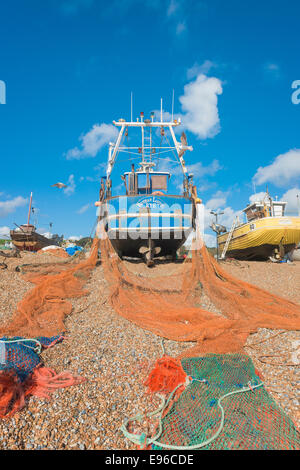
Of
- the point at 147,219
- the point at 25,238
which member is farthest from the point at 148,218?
the point at 25,238

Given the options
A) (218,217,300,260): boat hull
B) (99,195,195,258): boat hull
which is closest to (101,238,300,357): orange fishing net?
(99,195,195,258): boat hull

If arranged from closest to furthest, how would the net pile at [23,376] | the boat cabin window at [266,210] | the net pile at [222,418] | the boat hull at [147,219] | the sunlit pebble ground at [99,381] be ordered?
the net pile at [222,418], the sunlit pebble ground at [99,381], the net pile at [23,376], the boat hull at [147,219], the boat cabin window at [266,210]

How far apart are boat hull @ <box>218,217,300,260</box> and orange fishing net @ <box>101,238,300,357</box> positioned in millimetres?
5436

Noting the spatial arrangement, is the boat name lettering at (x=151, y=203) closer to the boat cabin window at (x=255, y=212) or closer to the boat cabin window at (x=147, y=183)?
the boat cabin window at (x=147, y=183)

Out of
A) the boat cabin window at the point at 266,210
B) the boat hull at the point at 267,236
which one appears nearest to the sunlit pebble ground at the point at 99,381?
the boat hull at the point at 267,236

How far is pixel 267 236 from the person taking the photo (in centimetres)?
1183

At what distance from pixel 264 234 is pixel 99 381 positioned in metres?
10.9

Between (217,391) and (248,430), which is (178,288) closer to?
(217,391)

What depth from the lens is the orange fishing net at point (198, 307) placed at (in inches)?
162

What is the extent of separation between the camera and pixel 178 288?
21.9 ft

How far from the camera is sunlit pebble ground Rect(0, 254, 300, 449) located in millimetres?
2102

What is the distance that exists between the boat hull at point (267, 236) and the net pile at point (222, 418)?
9861 mm

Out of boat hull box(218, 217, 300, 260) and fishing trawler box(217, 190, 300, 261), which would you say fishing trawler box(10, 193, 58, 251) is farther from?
boat hull box(218, 217, 300, 260)

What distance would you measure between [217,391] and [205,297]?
3.77 metres
